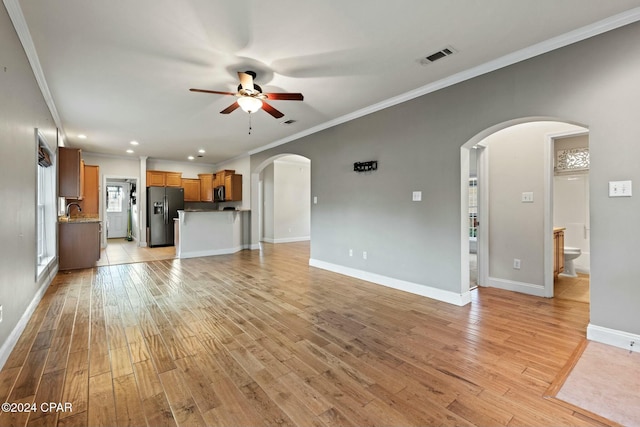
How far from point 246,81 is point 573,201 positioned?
251 inches

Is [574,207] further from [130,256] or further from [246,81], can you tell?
[130,256]

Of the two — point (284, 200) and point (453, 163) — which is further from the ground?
point (453, 163)

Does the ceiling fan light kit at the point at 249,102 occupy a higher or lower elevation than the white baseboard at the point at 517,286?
higher

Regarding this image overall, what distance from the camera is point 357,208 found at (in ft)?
15.0

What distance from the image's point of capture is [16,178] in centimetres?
239

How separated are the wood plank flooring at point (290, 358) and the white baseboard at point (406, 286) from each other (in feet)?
0.44

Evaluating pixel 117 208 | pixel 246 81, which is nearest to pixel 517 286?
pixel 246 81

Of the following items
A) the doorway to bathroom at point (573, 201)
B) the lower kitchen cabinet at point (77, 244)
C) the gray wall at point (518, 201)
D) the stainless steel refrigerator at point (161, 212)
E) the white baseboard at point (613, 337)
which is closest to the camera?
the white baseboard at point (613, 337)

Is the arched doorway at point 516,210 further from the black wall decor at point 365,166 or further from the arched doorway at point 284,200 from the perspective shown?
the arched doorway at point 284,200

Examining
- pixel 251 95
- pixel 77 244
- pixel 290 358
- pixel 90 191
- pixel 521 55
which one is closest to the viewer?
pixel 290 358

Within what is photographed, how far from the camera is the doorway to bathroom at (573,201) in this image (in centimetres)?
466

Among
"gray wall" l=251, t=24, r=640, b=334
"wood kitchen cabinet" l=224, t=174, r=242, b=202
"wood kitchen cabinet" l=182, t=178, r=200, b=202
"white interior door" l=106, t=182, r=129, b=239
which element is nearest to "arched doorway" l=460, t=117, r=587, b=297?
"gray wall" l=251, t=24, r=640, b=334

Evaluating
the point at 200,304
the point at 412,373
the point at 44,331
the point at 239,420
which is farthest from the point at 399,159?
the point at 44,331

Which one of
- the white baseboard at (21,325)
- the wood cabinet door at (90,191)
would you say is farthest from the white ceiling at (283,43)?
the wood cabinet door at (90,191)
